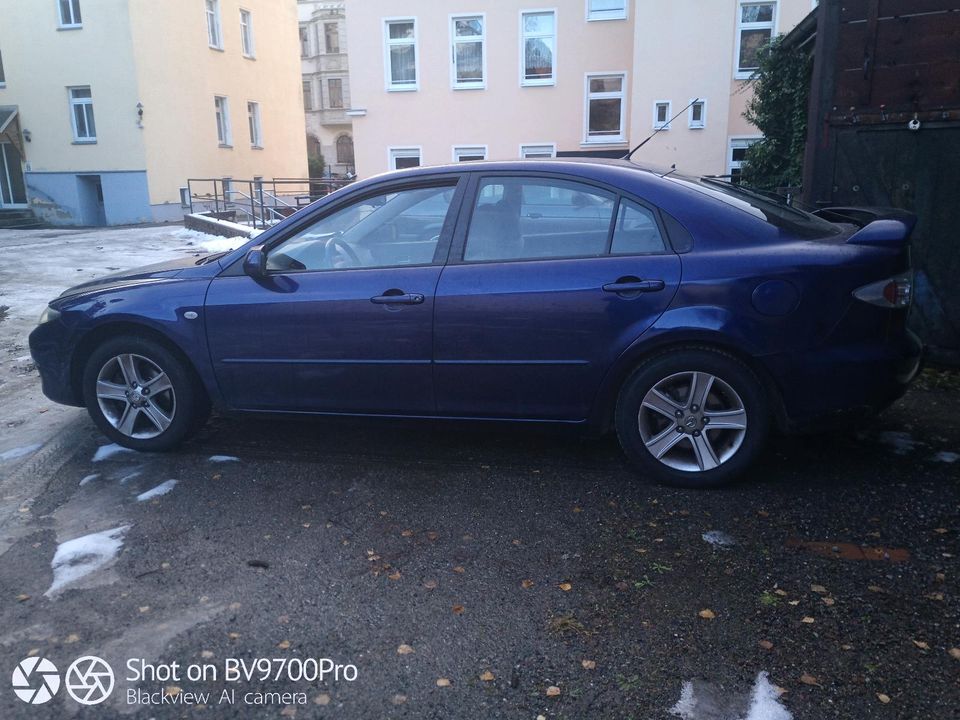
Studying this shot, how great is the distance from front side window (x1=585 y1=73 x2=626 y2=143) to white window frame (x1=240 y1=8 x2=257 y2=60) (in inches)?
608

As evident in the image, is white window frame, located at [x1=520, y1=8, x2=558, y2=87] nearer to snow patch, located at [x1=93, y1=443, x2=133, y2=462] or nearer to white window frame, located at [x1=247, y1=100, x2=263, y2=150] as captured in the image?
white window frame, located at [x1=247, y1=100, x2=263, y2=150]

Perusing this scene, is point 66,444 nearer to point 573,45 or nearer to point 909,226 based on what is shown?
point 909,226

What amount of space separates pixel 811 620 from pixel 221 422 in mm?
3957

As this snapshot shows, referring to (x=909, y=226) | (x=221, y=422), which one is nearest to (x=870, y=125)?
(x=909, y=226)

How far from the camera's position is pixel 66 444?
532 cm

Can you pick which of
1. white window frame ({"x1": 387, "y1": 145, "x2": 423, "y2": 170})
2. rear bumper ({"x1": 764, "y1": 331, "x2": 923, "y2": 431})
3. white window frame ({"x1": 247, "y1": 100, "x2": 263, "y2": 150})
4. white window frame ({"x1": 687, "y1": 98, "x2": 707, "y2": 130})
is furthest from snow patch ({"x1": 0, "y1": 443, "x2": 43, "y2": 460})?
white window frame ({"x1": 247, "y1": 100, "x2": 263, "y2": 150})

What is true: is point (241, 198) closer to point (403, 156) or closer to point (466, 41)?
point (403, 156)

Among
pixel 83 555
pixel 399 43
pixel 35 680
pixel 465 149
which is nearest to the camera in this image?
pixel 35 680

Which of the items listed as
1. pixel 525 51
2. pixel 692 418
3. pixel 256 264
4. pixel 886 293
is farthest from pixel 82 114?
pixel 886 293

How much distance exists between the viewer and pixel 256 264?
466cm

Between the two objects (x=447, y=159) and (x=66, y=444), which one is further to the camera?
(x=447, y=159)

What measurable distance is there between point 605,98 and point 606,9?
2.17 meters

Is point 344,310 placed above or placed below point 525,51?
below

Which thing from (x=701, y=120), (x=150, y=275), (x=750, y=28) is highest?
(x=750, y=28)
